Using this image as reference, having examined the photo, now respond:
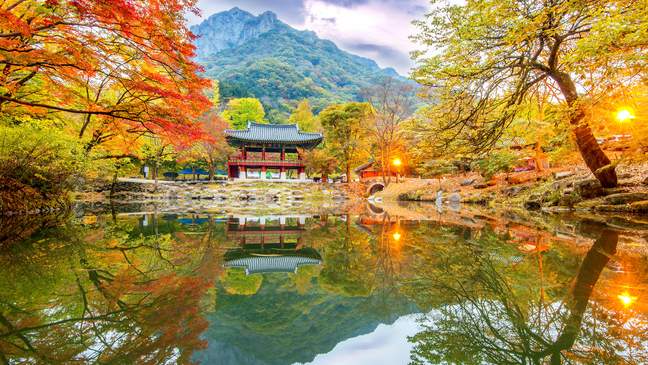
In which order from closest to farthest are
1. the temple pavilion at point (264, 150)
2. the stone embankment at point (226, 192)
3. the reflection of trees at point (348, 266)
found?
the reflection of trees at point (348, 266)
the stone embankment at point (226, 192)
the temple pavilion at point (264, 150)

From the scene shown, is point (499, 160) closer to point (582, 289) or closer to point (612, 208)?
point (612, 208)

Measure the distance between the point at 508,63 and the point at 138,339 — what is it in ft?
32.4

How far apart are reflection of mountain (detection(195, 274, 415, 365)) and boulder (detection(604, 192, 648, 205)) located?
11102 mm

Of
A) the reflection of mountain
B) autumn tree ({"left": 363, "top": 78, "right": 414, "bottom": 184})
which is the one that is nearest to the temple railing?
autumn tree ({"left": 363, "top": 78, "right": 414, "bottom": 184})

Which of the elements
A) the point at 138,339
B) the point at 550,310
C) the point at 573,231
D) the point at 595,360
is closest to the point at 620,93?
the point at 573,231

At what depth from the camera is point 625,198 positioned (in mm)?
9523

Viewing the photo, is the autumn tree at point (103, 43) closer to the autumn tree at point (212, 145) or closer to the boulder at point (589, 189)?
the boulder at point (589, 189)

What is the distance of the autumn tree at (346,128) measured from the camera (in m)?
32.9

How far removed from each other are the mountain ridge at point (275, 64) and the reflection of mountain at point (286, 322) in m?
66.3

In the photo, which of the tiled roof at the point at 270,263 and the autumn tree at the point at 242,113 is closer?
the tiled roof at the point at 270,263

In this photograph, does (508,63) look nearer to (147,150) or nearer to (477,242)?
(477,242)

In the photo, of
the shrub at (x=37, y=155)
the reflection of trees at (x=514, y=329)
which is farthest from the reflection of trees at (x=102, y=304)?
the shrub at (x=37, y=155)

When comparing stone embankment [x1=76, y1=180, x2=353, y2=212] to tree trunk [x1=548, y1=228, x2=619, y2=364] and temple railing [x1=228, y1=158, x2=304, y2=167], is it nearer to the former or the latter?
temple railing [x1=228, y1=158, x2=304, y2=167]

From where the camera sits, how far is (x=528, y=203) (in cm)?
1370
